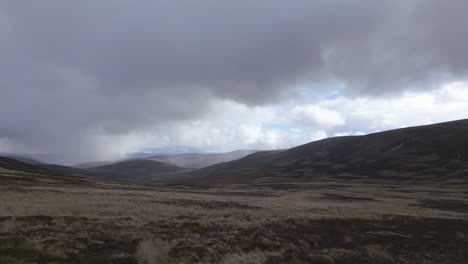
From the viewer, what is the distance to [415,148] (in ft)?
477

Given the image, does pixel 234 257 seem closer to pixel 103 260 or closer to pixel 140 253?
pixel 140 253

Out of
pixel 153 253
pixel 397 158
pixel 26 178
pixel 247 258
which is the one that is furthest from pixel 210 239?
pixel 397 158

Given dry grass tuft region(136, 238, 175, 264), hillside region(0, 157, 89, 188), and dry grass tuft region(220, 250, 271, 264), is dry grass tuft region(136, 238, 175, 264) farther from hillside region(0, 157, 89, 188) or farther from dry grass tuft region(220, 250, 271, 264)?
hillside region(0, 157, 89, 188)

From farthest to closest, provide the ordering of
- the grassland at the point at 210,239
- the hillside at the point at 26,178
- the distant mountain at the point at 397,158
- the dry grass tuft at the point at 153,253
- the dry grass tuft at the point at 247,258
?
the distant mountain at the point at 397,158 → the hillside at the point at 26,178 → the dry grass tuft at the point at 247,258 → the grassland at the point at 210,239 → the dry grass tuft at the point at 153,253

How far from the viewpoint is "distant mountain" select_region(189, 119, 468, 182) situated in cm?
11244

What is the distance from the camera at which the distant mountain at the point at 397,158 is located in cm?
11244

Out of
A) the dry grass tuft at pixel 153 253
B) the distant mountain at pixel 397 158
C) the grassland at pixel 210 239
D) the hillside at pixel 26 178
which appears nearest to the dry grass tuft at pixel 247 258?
the grassland at pixel 210 239

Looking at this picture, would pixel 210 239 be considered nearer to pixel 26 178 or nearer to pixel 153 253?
pixel 153 253

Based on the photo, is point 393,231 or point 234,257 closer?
point 234,257

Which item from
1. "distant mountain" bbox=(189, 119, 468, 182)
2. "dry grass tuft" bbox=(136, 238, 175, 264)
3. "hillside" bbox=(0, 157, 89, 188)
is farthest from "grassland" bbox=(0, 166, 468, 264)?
"distant mountain" bbox=(189, 119, 468, 182)

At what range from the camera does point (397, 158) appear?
138m

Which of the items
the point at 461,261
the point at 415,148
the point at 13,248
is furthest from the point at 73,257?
the point at 415,148

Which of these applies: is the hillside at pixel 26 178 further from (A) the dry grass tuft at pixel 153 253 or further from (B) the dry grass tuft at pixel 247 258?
(B) the dry grass tuft at pixel 247 258

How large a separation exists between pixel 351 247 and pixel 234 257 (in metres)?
8.90
